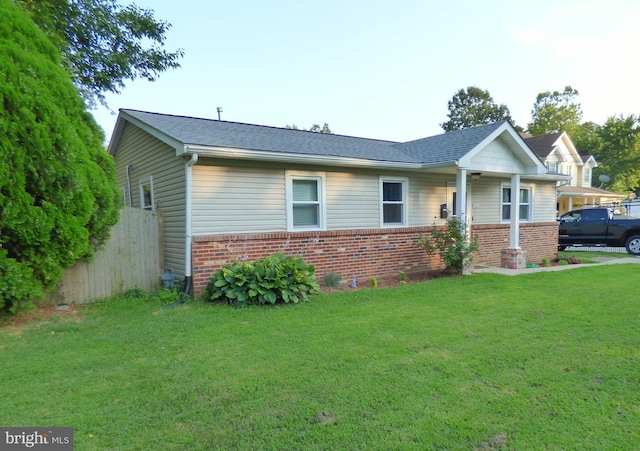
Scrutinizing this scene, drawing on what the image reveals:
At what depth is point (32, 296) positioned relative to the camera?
15.2 ft

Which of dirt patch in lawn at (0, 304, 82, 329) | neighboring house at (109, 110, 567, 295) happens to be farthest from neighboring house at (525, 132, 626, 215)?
dirt patch in lawn at (0, 304, 82, 329)

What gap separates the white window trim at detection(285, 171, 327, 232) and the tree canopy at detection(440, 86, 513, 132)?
3777 cm

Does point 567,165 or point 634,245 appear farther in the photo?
point 567,165

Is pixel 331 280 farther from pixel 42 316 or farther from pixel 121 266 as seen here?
pixel 42 316

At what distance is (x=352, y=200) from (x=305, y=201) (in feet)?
4.01

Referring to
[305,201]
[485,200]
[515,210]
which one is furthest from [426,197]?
[305,201]

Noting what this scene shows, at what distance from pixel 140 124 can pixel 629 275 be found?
11.7 meters

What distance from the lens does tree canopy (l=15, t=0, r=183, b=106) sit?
30.2 feet

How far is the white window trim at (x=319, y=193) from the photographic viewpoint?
7.22m

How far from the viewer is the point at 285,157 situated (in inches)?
267

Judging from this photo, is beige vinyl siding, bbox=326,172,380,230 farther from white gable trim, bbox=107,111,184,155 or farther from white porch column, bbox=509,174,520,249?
white porch column, bbox=509,174,520,249

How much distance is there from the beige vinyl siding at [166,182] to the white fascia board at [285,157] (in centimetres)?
68

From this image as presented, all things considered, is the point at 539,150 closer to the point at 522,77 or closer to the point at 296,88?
the point at 522,77

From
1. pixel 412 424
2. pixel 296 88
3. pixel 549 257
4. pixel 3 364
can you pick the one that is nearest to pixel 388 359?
pixel 412 424
